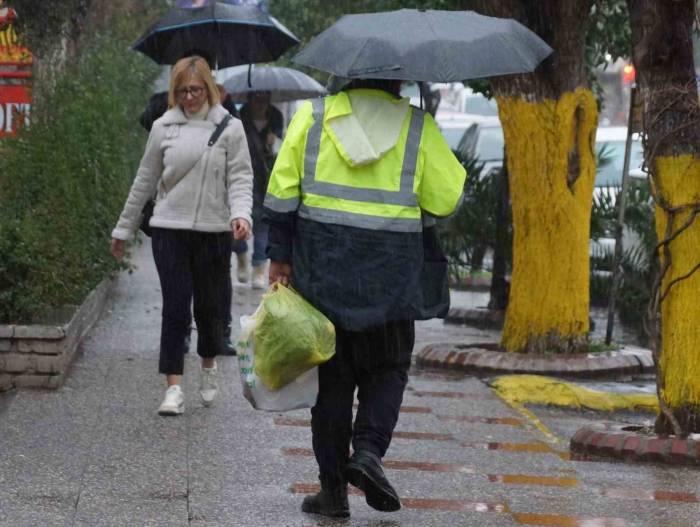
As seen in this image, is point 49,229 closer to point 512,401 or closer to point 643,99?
point 512,401

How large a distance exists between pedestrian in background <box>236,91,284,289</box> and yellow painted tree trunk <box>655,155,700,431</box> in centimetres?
553

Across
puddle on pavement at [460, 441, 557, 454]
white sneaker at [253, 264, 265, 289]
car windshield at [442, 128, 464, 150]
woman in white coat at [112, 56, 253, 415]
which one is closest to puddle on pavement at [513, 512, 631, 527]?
puddle on pavement at [460, 441, 557, 454]

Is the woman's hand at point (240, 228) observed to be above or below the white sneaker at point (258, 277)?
above

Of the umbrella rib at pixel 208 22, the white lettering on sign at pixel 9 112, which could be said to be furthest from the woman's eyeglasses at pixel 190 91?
the white lettering on sign at pixel 9 112

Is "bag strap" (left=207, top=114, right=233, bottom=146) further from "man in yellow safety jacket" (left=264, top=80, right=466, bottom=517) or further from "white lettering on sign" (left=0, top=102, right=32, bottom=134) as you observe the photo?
"white lettering on sign" (left=0, top=102, right=32, bottom=134)

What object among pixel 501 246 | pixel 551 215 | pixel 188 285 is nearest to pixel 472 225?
pixel 501 246

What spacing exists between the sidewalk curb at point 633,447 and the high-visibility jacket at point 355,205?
1995 millimetres

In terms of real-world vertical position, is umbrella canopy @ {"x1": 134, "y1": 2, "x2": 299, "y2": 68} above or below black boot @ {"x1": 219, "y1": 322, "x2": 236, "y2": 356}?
above

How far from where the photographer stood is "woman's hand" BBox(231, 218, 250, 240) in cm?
760

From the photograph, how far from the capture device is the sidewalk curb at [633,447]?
7469 mm

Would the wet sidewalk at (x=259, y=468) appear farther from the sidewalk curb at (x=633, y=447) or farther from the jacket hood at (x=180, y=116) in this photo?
the jacket hood at (x=180, y=116)

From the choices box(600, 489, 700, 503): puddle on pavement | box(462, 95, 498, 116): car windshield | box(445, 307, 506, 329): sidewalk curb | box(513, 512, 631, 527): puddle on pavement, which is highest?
box(462, 95, 498, 116): car windshield

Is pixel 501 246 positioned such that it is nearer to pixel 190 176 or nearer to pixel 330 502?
pixel 190 176

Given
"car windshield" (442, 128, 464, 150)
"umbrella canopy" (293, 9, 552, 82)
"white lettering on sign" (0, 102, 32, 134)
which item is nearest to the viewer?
"umbrella canopy" (293, 9, 552, 82)
